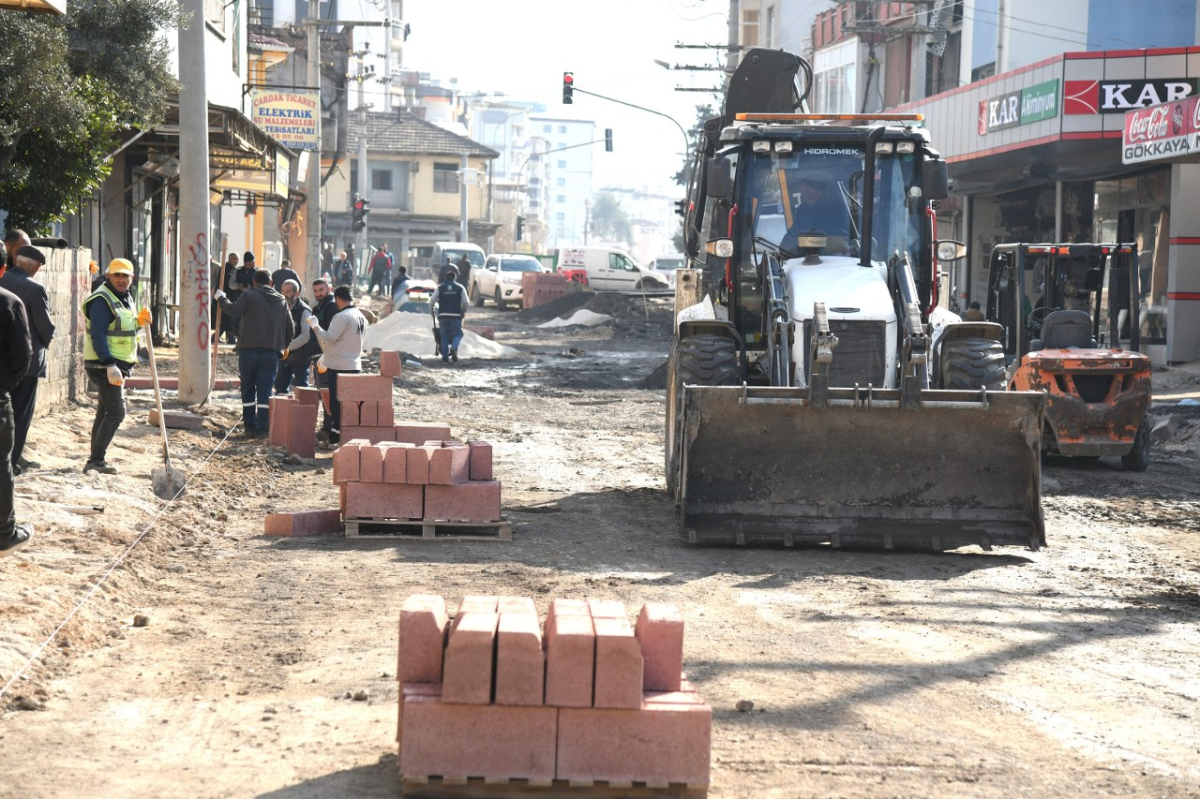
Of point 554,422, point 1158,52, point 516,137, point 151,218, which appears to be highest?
point 516,137

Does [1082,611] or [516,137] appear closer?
[1082,611]

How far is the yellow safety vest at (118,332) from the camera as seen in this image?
1205 centimetres

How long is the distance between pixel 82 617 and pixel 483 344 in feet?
76.6

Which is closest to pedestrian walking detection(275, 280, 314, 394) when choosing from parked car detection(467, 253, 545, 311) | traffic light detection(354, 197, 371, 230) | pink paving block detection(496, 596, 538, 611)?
pink paving block detection(496, 596, 538, 611)

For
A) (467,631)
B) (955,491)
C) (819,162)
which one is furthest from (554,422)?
(467,631)

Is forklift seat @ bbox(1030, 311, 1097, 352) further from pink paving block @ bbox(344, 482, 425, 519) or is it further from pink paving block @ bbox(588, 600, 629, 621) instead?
pink paving block @ bbox(588, 600, 629, 621)

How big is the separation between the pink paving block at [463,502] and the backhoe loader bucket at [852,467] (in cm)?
145

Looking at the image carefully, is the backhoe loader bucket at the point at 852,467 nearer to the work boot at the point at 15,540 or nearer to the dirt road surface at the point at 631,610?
the dirt road surface at the point at 631,610

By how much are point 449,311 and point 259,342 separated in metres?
12.6

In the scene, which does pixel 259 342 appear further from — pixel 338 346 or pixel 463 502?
pixel 463 502

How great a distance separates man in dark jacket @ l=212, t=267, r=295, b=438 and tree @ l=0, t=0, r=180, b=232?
2.60 m

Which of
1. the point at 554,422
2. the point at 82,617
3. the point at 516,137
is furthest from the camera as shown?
the point at 516,137

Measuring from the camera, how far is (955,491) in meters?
10.3

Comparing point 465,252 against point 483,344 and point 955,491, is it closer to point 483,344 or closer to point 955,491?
point 483,344
